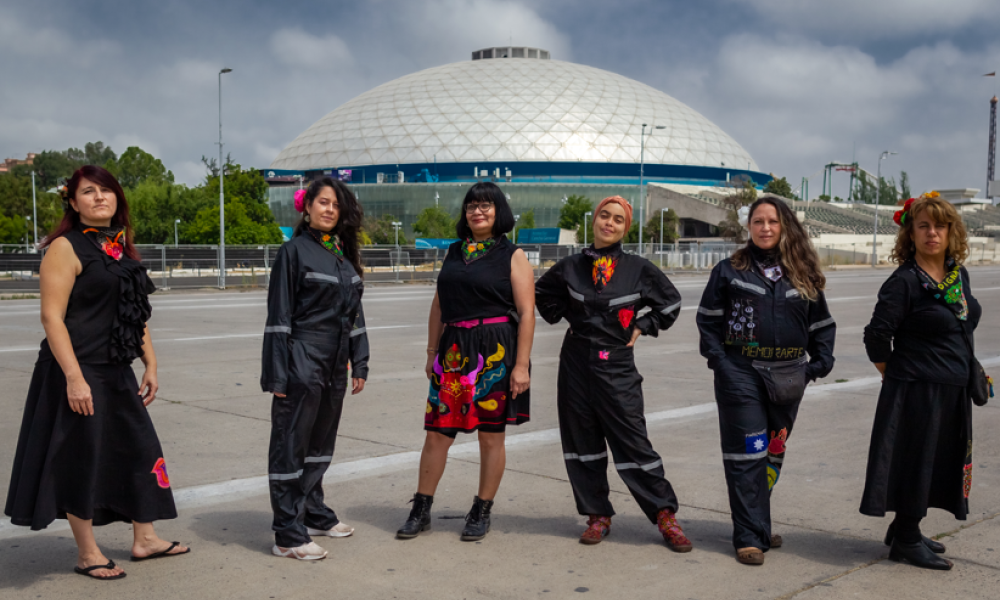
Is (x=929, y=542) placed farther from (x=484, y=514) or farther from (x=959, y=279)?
(x=484, y=514)

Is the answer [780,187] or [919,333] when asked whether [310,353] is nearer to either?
[919,333]

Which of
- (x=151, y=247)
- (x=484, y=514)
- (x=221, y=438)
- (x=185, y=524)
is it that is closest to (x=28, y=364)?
(x=221, y=438)

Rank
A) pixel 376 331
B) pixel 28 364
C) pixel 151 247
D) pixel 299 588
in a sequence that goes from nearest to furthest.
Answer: pixel 299 588
pixel 28 364
pixel 376 331
pixel 151 247

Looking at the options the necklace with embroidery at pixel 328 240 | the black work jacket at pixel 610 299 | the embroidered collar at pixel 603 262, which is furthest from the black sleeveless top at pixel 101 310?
the embroidered collar at pixel 603 262

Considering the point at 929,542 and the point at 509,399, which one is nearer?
the point at 929,542

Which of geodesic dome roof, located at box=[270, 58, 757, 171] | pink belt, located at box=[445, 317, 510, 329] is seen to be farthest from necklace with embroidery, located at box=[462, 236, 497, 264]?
geodesic dome roof, located at box=[270, 58, 757, 171]

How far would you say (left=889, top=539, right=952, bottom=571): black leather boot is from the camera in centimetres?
407

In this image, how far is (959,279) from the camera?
4.22 m

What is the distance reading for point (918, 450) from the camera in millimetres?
4145

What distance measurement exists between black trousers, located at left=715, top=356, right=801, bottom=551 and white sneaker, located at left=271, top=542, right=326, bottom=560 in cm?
188

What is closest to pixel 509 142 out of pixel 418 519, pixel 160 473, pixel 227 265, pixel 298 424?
pixel 227 265

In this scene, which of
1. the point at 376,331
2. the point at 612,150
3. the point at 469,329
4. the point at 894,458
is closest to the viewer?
the point at 894,458

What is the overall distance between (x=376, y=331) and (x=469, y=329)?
1093cm

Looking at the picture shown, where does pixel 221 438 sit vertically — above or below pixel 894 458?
below
